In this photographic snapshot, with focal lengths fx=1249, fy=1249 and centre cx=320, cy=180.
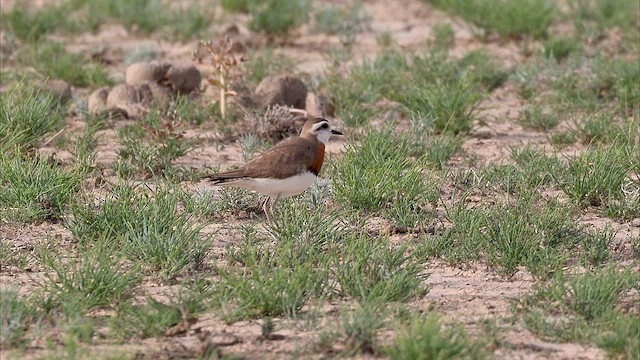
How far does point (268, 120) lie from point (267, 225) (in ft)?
6.86

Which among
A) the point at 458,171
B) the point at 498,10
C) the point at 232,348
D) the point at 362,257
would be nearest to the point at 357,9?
the point at 498,10

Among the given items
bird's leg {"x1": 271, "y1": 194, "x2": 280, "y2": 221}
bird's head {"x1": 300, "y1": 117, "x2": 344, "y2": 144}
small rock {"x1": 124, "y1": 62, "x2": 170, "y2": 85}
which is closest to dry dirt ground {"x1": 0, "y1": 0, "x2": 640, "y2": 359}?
bird's leg {"x1": 271, "y1": 194, "x2": 280, "y2": 221}

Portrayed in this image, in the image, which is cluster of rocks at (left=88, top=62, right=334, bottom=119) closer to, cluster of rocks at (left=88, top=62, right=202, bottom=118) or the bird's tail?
cluster of rocks at (left=88, top=62, right=202, bottom=118)

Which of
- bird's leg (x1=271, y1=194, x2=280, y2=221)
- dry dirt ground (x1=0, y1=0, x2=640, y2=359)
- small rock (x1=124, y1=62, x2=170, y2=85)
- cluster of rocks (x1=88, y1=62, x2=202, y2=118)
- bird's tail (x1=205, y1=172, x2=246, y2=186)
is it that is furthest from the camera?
small rock (x1=124, y1=62, x2=170, y2=85)

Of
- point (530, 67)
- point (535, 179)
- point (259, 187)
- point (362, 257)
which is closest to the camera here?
point (362, 257)

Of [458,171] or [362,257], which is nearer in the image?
[362,257]

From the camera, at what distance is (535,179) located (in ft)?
28.8

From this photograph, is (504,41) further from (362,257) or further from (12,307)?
(12,307)

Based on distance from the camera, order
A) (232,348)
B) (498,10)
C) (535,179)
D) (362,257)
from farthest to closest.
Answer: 1. (498,10)
2. (535,179)
3. (362,257)
4. (232,348)

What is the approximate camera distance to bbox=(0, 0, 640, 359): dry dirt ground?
5965 millimetres

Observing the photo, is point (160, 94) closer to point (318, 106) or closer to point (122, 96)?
point (122, 96)

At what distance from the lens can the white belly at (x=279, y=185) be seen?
769cm

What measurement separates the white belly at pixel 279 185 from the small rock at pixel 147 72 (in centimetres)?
337

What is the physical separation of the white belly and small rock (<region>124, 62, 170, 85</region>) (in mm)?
3375
